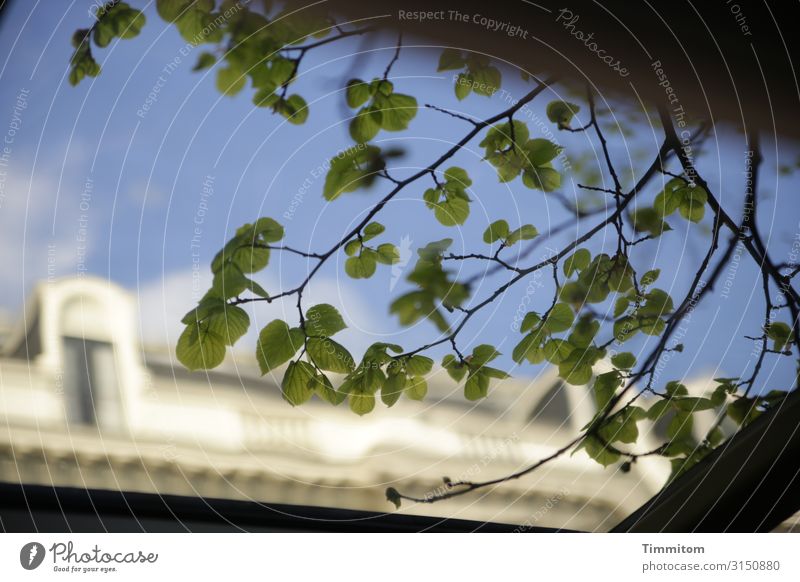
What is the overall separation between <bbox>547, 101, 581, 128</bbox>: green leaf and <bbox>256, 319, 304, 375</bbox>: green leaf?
1.01ft

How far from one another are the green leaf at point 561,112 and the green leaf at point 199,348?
359 millimetres

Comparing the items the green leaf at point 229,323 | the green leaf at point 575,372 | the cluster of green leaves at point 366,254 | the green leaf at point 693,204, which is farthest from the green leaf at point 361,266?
the green leaf at point 693,204

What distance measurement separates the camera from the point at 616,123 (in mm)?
677

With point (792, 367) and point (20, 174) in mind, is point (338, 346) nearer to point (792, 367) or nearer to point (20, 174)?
point (20, 174)

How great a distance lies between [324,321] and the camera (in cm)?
62

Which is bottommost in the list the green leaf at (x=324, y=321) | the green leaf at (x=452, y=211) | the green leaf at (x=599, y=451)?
the green leaf at (x=599, y=451)

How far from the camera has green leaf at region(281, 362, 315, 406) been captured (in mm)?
606

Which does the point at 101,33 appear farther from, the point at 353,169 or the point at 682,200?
the point at 682,200

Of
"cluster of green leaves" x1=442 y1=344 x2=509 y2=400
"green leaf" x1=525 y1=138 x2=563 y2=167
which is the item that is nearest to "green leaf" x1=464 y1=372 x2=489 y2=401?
"cluster of green leaves" x1=442 y1=344 x2=509 y2=400

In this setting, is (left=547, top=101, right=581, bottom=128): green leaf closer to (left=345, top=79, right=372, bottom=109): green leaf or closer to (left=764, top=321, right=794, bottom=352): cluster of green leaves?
(left=345, top=79, right=372, bottom=109): green leaf

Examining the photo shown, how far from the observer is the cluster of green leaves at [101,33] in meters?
0.56

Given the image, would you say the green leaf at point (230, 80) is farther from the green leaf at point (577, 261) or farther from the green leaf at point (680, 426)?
the green leaf at point (680, 426)
